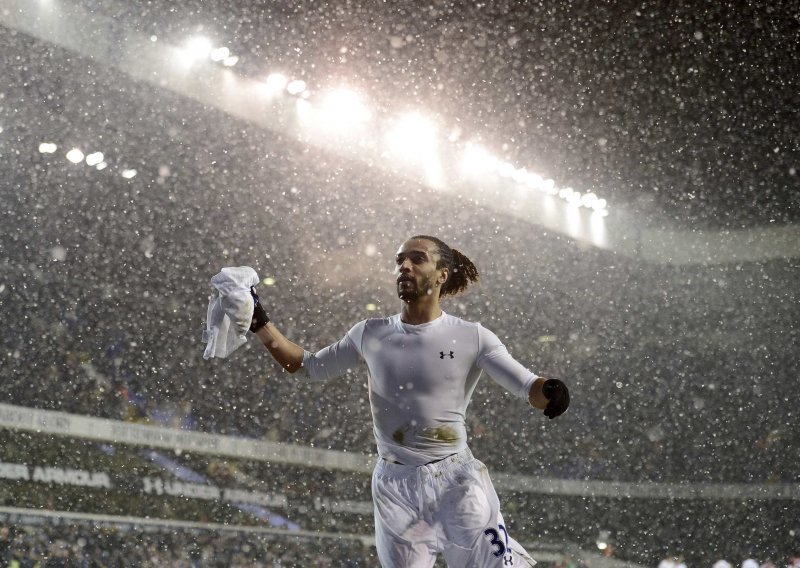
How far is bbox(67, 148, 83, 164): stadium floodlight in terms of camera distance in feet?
53.6

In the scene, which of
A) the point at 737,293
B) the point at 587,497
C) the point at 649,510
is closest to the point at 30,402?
the point at 587,497

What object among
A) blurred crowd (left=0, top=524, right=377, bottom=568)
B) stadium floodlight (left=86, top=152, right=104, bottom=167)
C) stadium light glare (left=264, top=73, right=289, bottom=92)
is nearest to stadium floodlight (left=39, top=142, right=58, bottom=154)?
stadium floodlight (left=86, top=152, right=104, bottom=167)

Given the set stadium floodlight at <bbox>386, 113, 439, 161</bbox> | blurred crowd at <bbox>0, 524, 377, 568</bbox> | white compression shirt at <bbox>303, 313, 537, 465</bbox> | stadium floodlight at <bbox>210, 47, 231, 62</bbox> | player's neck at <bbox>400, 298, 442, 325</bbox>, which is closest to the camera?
white compression shirt at <bbox>303, 313, 537, 465</bbox>

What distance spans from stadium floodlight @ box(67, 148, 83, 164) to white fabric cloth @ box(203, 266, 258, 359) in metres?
14.2

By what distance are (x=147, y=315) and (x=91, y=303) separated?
3.50ft

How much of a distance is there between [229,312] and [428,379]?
0.80 m

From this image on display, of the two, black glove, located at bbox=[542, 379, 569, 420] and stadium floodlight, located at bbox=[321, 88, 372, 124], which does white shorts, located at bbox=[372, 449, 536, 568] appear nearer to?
black glove, located at bbox=[542, 379, 569, 420]

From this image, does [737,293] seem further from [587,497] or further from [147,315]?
[147,315]

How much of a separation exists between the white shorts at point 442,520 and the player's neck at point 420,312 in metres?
0.54

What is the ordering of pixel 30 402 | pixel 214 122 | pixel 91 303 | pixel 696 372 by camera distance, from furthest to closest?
1. pixel 696 372
2. pixel 214 122
3. pixel 91 303
4. pixel 30 402

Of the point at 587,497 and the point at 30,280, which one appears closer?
the point at 30,280

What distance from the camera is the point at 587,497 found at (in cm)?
2386

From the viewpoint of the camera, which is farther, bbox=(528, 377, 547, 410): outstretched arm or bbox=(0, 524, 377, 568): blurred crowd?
bbox=(0, 524, 377, 568): blurred crowd

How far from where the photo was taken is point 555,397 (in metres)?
3.00
